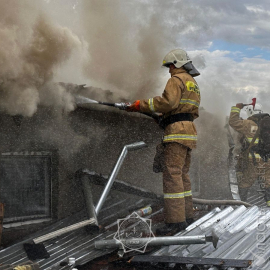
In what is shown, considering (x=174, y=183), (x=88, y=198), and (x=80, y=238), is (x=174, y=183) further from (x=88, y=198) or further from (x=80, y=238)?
(x=80, y=238)

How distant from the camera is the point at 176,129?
4.49 meters

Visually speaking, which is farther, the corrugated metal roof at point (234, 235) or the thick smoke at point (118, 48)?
the thick smoke at point (118, 48)

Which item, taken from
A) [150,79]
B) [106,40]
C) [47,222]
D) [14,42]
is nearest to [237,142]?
[150,79]

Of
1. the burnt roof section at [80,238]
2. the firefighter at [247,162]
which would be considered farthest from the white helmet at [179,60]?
the firefighter at [247,162]

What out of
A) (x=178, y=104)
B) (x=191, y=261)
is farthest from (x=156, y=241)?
(x=178, y=104)

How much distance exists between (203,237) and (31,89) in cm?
217

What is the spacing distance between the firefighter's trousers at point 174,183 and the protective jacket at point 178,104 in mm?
103

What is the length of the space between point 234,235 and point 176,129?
4.13 feet

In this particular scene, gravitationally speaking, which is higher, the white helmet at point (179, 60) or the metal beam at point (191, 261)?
the white helmet at point (179, 60)

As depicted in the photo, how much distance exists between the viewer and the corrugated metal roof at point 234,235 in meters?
3.71

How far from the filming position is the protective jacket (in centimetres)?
432

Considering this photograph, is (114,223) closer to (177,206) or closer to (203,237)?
(177,206)

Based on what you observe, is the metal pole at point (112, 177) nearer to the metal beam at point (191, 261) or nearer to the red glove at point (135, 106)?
the red glove at point (135, 106)

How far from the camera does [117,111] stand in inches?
211
